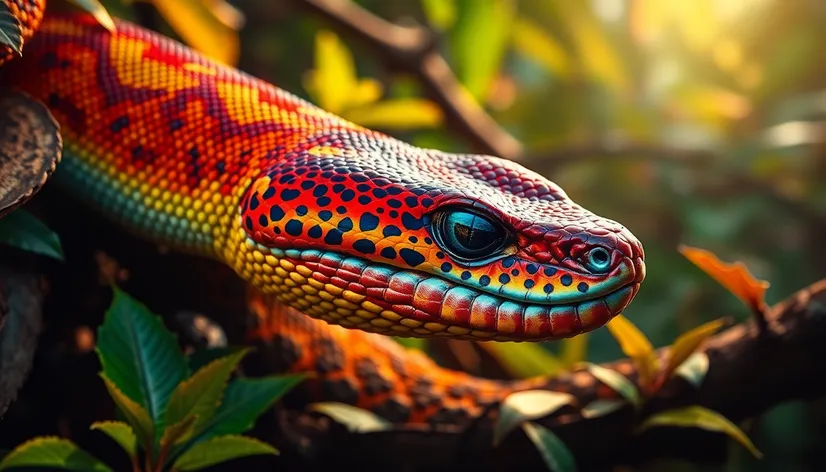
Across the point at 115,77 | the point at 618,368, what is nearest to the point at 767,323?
the point at 618,368

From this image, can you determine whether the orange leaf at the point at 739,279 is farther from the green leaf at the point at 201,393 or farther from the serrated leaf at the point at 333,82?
the serrated leaf at the point at 333,82

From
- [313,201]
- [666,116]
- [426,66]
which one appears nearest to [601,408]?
[313,201]

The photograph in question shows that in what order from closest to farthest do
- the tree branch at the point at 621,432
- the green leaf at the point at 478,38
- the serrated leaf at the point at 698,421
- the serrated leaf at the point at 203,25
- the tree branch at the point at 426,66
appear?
the serrated leaf at the point at 698,421 → the tree branch at the point at 621,432 → the serrated leaf at the point at 203,25 → the tree branch at the point at 426,66 → the green leaf at the point at 478,38

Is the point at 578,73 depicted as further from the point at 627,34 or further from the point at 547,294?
the point at 547,294

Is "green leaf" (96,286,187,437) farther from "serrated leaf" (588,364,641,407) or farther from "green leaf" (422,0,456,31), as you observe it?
"green leaf" (422,0,456,31)

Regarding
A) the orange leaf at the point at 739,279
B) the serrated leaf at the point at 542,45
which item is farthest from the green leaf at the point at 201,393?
the serrated leaf at the point at 542,45

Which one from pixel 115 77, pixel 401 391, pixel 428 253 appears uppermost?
pixel 428 253
